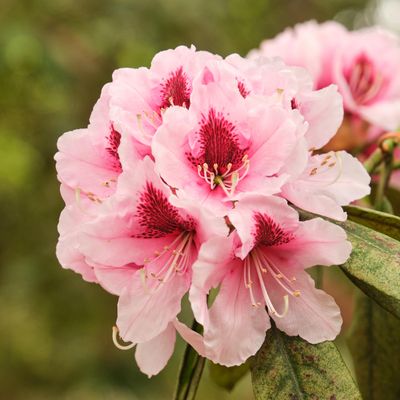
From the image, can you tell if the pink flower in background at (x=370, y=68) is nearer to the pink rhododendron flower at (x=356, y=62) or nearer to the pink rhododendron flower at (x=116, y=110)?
the pink rhododendron flower at (x=356, y=62)

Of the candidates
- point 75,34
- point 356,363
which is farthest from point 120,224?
point 75,34

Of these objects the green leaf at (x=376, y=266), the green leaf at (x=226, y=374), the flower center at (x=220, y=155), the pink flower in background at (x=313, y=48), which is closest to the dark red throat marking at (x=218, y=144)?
the flower center at (x=220, y=155)

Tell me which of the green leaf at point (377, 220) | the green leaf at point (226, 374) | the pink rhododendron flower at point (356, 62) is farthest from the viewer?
the pink rhododendron flower at point (356, 62)

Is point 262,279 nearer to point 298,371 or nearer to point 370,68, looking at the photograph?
point 298,371

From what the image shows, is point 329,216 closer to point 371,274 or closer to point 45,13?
point 371,274

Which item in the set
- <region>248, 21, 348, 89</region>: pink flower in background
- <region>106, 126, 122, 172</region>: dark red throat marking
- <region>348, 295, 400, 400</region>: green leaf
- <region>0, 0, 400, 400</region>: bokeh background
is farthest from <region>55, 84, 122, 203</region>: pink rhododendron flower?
<region>0, 0, 400, 400</region>: bokeh background
